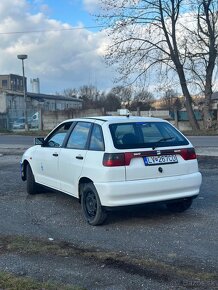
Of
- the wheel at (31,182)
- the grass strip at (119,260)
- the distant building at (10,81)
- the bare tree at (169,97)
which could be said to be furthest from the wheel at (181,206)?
the distant building at (10,81)

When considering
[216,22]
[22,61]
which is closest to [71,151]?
[216,22]

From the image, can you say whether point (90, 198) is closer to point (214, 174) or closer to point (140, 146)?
point (140, 146)

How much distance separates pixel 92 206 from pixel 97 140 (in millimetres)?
985

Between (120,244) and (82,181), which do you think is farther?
(82,181)

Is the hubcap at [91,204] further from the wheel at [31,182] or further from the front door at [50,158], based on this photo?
the wheel at [31,182]

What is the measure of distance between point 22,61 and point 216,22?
52.1 ft

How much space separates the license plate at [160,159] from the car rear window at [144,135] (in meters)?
0.17

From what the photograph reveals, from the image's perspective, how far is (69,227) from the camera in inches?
253

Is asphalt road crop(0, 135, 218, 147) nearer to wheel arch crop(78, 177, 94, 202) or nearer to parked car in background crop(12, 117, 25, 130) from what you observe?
wheel arch crop(78, 177, 94, 202)

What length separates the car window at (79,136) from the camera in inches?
270

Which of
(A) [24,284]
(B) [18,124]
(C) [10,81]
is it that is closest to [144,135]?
(A) [24,284]

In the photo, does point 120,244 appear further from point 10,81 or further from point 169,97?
point 10,81

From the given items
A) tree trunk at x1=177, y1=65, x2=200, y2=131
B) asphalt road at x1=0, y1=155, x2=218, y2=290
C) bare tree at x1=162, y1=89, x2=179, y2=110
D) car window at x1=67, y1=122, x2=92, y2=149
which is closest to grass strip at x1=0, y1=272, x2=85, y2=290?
asphalt road at x1=0, y1=155, x2=218, y2=290

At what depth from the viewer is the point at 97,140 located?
21.3 feet
